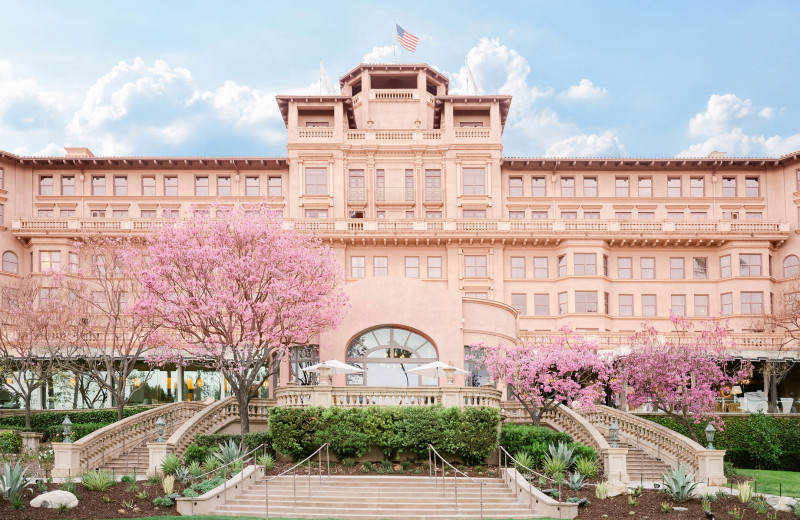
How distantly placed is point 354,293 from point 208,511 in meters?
16.8

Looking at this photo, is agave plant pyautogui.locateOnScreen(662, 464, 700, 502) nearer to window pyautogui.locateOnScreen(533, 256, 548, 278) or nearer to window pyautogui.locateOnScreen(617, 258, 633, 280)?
window pyautogui.locateOnScreen(533, 256, 548, 278)

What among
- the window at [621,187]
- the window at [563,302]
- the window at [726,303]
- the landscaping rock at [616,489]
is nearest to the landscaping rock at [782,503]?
the landscaping rock at [616,489]

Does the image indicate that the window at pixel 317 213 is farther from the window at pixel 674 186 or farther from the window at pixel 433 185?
the window at pixel 674 186

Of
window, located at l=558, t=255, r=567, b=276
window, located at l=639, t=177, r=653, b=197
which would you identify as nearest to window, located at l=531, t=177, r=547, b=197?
window, located at l=558, t=255, r=567, b=276

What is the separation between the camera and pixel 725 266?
5684 centimetres

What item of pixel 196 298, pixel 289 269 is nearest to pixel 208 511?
pixel 196 298

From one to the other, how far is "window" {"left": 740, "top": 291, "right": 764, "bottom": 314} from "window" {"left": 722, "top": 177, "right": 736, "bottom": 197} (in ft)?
29.1

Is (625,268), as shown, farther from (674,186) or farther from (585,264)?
(674,186)

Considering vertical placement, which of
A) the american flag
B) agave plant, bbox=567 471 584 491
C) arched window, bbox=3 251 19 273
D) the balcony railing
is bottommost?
agave plant, bbox=567 471 584 491

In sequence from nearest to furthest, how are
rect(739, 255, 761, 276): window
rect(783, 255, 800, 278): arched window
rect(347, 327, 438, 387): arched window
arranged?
rect(347, 327, 438, 387): arched window, rect(739, 255, 761, 276): window, rect(783, 255, 800, 278): arched window

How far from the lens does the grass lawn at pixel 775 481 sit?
26.6 m

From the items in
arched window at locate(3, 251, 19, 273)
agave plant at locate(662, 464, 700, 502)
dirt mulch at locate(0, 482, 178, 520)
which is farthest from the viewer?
arched window at locate(3, 251, 19, 273)

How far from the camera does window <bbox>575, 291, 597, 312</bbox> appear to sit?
182 feet

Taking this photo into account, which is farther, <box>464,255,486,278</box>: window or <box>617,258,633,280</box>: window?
<box>617,258,633,280</box>: window
